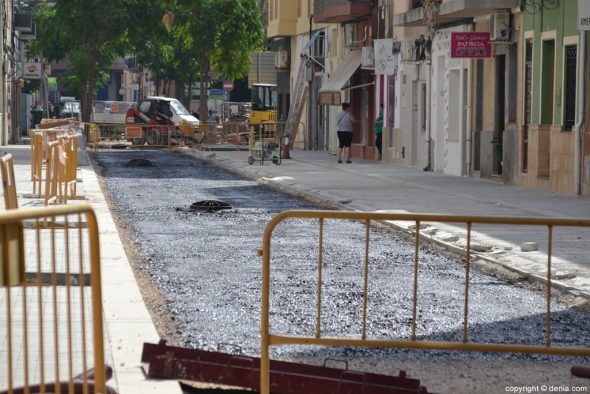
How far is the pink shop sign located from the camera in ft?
107

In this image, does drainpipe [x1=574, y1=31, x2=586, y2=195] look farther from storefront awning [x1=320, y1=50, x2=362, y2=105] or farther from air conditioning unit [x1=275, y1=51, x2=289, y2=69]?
air conditioning unit [x1=275, y1=51, x2=289, y2=69]

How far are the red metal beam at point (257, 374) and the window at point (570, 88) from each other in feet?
67.3

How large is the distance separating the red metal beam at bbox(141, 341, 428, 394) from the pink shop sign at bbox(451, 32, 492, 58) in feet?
81.1

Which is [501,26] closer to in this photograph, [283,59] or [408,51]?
[408,51]

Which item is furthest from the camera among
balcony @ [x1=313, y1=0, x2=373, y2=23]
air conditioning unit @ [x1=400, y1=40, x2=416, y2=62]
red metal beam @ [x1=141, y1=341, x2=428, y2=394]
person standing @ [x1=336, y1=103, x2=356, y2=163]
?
balcony @ [x1=313, y1=0, x2=373, y2=23]

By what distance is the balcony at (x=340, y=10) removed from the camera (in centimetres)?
4834

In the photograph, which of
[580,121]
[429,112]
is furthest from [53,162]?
[429,112]

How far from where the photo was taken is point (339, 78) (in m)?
50.3

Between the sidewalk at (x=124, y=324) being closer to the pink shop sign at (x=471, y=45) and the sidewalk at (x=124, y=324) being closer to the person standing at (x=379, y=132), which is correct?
the pink shop sign at (x=471, y=45)

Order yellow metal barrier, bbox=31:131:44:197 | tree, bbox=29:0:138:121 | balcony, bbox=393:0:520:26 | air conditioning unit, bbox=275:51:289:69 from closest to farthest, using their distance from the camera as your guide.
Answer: yellow metal barrier, bbox=31:131:44:197, balcony, bbox=393:0:520:26, tree, bbox=29:0:138:121, air conditioning unit, bbox=275:51:289:69

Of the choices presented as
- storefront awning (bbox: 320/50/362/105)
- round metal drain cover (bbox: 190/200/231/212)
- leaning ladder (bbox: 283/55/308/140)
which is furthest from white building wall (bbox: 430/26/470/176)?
leaning ladder (bbox: 283/55/308/140)

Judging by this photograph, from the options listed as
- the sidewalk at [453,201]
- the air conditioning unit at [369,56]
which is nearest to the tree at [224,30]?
the sidewalk at [453,201]

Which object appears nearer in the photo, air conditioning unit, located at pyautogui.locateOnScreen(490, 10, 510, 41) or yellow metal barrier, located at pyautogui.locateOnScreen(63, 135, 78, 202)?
yellow metal barrier, located at pyautogui.locateOnScreen(63, 135, 78, 202)

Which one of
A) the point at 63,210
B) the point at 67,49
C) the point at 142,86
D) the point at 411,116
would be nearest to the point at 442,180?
the point at 411,116
